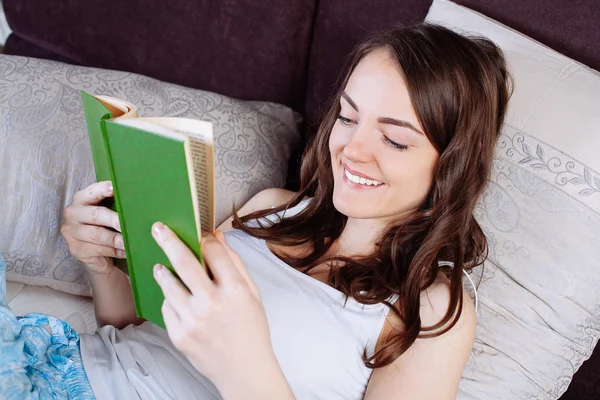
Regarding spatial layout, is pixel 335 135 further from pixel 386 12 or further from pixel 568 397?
pixel 568 397

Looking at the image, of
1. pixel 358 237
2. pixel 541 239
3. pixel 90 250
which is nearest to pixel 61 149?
pixel 90 250

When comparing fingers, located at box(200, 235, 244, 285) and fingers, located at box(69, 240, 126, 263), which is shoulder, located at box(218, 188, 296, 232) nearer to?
fingers, located at box(69, 240, 126, 263)

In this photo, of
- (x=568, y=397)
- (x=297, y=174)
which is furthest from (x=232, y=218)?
(x=568, y=397)

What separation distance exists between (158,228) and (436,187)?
57 centimetres

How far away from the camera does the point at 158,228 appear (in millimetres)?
817

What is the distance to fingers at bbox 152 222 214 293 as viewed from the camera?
792 millimetres

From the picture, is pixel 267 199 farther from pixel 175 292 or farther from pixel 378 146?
pixel 175 292

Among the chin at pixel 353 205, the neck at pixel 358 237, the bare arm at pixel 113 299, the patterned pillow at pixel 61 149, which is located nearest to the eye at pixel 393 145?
the chin at pixel 353 205

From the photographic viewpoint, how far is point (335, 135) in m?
1.17

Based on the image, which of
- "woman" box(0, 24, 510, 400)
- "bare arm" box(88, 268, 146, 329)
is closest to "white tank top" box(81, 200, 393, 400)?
"woman" box(0, 24, 510, 400)

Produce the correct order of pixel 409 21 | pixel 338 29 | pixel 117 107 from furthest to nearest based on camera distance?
pixel 338 29
pixel 409 21
pixel 117 107

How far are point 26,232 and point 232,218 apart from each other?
45 cm

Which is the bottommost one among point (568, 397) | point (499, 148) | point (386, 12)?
point (568, 397)

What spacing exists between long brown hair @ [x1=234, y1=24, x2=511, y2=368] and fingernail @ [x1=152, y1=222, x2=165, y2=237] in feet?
1.50
